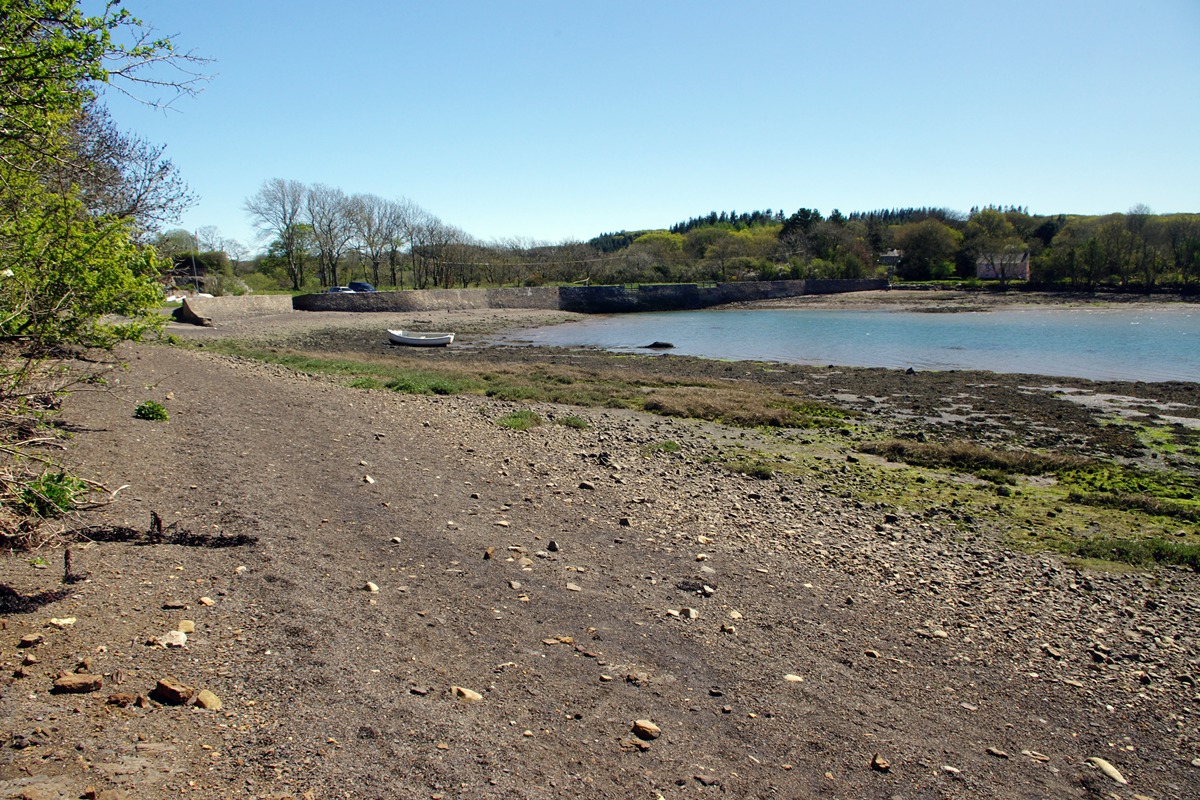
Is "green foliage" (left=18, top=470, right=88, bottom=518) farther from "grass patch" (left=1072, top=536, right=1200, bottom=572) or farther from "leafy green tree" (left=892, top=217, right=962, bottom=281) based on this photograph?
"leafy green tree" (left=892, top=217, right=962, bottom=281)

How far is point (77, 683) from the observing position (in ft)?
15.7

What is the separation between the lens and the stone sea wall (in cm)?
6781

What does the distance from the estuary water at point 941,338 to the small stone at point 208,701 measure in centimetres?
3510

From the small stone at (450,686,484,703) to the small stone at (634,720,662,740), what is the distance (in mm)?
1148

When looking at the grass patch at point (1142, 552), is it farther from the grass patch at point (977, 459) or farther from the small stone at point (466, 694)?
the small stone at point (466, 694)

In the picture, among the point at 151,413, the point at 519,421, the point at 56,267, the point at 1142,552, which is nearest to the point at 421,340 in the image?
the point at 519,421

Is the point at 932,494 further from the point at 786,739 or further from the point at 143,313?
the point at 143,313

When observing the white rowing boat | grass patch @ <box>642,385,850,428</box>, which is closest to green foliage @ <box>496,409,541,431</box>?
grass patch @ <box>642,385,850,428</box>

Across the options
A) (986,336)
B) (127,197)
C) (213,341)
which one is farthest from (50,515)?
(986,336)

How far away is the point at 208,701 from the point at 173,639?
971 millimetres

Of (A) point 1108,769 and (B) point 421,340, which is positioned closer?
(A) point 1108,769

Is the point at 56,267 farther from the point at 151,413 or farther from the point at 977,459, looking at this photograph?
the point at 977,459

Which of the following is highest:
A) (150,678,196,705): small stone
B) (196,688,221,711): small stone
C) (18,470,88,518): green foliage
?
(18,470,88,518): green foliage

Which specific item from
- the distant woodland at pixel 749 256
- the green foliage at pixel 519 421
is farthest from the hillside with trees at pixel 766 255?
the green foliage at pixel 519 421
